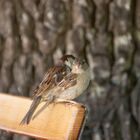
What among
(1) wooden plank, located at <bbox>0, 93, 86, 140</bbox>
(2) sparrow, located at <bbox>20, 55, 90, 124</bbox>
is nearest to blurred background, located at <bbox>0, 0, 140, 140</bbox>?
(2) sparrow, located at <bbox>20, 55, 90, 124</bbox>

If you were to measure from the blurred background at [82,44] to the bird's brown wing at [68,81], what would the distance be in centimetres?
48

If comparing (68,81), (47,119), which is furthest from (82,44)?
(47,119)

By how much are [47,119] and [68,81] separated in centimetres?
63

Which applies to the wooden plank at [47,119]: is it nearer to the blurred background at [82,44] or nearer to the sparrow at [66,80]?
the sparrow at [66,80]

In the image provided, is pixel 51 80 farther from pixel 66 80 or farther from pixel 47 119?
pixel 47 119

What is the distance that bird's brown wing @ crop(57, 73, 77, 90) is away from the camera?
2.00m

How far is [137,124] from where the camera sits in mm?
2654

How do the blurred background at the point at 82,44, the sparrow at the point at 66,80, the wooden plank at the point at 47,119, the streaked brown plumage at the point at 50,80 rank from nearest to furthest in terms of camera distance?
the wooden plank at the point at 47,119
the streaked brown plumage at the point at 50,80
the sparrow at the point at 66,80
the blurred background at the point at 82,44

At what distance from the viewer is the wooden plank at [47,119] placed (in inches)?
53.4

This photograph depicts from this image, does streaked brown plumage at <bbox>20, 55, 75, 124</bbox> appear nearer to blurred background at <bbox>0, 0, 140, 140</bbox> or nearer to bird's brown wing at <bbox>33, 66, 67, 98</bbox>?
bird's brown wing at <bbox>33, 66, 67, 98</bbox>

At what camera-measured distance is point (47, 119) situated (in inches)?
55.8

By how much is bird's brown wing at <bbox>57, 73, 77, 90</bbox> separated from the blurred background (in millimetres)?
481

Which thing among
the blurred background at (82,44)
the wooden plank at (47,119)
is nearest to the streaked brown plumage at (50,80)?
the wooden plank at (47,119)

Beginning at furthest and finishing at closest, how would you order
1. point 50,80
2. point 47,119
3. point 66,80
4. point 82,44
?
1. point 82,44
2. point 66,80
3. point 50,80
4. point 47,119
